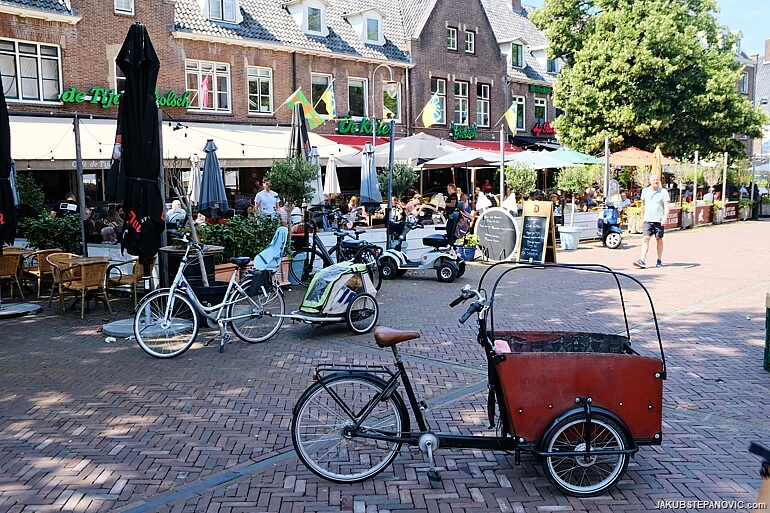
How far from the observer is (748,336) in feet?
25.9

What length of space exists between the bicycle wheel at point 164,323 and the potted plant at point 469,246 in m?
8.02

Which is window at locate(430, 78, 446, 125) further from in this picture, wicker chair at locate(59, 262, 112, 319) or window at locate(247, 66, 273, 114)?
wicker chair at locate(59, 262, 112, 319)

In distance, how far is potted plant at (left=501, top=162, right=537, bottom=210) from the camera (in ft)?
58.1

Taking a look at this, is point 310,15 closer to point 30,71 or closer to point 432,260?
point 30,71

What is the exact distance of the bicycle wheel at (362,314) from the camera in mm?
8102

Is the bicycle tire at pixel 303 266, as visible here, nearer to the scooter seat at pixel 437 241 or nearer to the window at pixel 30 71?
the scooter seat at pixel 437 241

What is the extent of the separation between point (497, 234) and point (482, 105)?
17505 millimetres

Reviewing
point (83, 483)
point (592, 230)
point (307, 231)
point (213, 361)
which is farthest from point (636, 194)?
point (83, 483)

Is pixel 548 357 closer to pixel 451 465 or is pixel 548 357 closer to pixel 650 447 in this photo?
pixel 451 465

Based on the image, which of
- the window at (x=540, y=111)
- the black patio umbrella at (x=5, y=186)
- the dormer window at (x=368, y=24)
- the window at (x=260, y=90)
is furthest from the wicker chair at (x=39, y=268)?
the window at (x=540, y=111)

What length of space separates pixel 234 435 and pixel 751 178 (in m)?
28.5

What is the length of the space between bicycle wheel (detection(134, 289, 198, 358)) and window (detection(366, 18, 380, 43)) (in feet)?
68.0

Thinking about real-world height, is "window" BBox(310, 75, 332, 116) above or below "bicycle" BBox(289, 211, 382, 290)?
above

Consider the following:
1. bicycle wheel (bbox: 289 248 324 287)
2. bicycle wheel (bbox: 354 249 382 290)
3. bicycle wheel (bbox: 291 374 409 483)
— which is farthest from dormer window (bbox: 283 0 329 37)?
bicycle wheel (bbox: 291 374 409 483)
